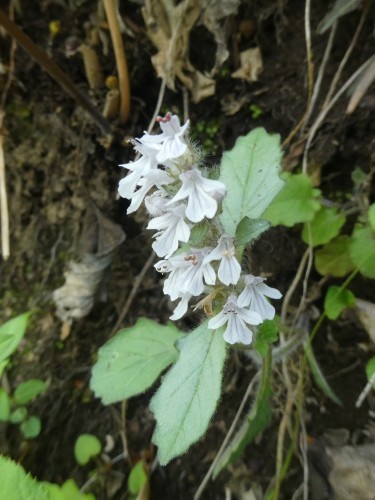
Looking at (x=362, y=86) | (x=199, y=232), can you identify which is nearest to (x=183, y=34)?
(x=362, y=86)

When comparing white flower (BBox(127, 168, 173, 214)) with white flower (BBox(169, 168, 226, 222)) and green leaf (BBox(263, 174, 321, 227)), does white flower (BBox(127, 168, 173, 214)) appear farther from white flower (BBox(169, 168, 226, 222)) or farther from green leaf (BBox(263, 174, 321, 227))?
green leaf (BBox(263, 174, 321, 227))

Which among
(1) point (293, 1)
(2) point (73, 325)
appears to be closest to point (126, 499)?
(2) point (73, 325)

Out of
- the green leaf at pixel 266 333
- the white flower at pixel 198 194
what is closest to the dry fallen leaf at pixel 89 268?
the green leaf at pixel 266 333

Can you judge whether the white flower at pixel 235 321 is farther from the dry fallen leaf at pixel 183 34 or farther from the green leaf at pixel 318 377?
the dry fallen leaf at pixel 183 34

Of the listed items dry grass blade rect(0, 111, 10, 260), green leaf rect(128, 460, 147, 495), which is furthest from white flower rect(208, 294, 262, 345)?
dry grass blade rect(0, 111, 10, 260)

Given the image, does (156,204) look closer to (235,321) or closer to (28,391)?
(235,321)

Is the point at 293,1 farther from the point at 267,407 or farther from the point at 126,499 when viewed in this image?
the point at 126,499
